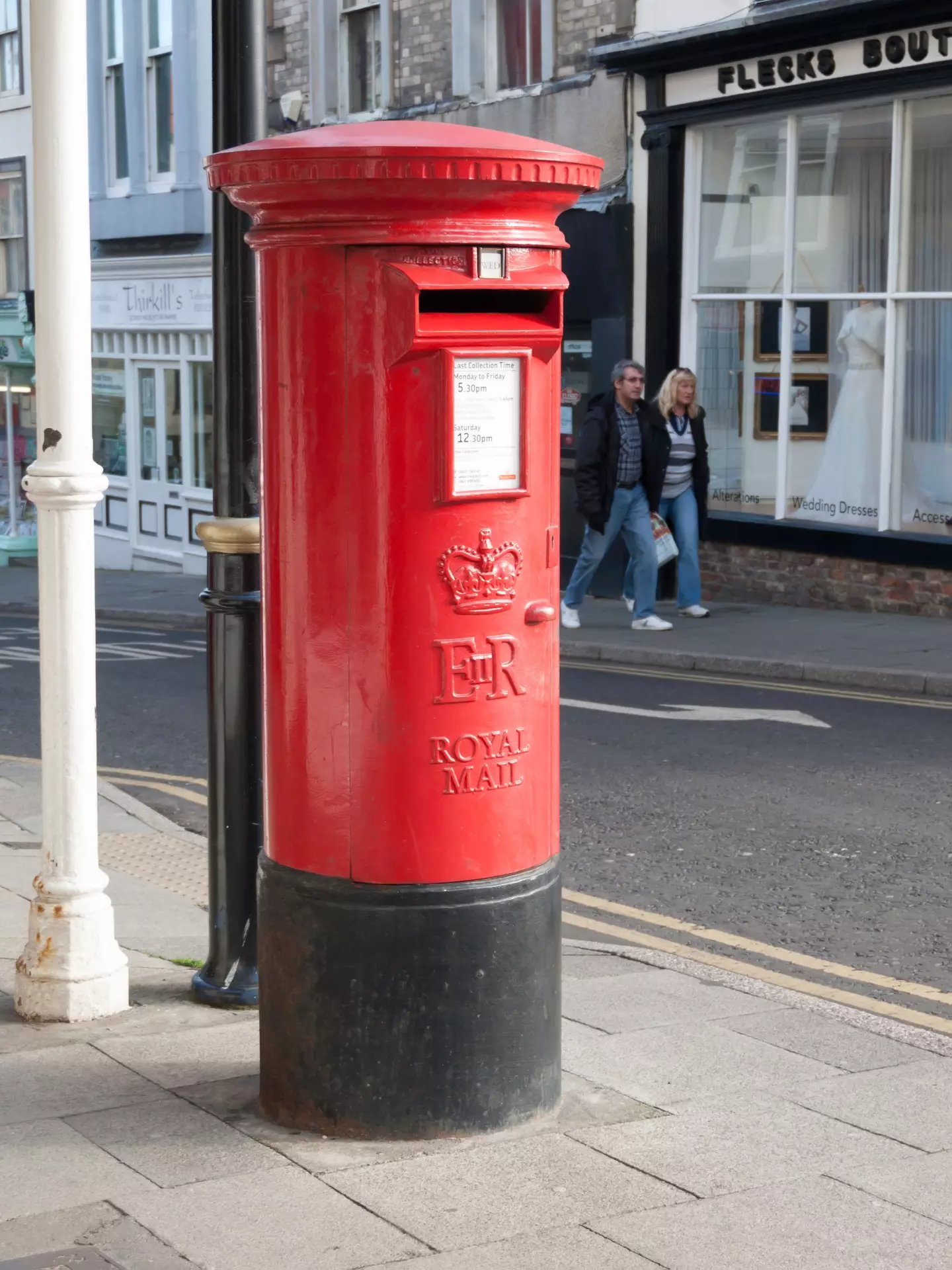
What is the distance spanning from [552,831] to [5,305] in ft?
79.1

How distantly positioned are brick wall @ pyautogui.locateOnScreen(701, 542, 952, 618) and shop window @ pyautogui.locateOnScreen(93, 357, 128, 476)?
11495 mm

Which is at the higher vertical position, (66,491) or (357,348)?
(357,348)

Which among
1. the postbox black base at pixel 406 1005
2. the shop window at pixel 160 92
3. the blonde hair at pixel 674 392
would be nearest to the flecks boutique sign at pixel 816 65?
the blonde hair at pixel 674 392

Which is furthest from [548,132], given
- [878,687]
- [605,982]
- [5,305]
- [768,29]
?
[605,982]

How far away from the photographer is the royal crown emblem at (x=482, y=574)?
383 centimetres

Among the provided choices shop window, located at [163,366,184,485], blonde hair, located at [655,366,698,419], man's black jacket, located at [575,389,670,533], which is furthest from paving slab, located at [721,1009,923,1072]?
shop window, located at [163,366,184,485]

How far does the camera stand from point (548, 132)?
17.7m

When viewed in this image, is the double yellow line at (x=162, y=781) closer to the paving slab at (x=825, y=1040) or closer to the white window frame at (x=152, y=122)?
the paving slab at (x=825, y=1040)

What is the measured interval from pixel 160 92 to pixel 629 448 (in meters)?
12.7

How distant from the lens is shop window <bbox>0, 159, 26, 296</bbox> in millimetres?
26516

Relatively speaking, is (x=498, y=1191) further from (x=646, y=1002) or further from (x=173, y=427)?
(x=173, y=427)

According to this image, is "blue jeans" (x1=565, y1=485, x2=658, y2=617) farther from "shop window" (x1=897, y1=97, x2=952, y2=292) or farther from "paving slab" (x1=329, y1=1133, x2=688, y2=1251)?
"paving slab" (x1=329, y1=1133, x2=688, y2=1251)

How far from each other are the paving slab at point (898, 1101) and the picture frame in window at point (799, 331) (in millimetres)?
11629

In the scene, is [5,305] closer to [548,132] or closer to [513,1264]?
[548,132]
